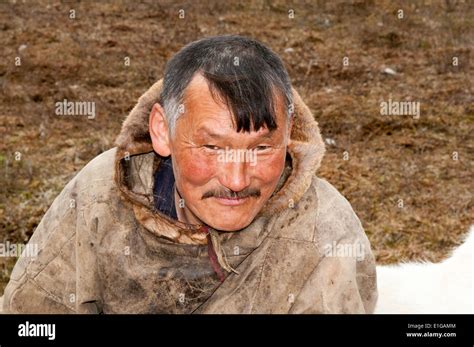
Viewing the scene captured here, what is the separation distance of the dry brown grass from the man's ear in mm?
2390

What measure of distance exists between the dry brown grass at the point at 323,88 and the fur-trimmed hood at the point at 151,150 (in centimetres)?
206

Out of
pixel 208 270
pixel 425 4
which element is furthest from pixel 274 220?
pixel 425 4

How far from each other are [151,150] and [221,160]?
40 centimetres

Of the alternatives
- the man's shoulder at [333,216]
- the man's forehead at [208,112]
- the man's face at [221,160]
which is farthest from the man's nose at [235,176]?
the man's shoulder at [333,216]

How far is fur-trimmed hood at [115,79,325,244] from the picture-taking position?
9.36 feet

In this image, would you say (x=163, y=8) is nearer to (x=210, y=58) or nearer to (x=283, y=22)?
(x=283, y=22)

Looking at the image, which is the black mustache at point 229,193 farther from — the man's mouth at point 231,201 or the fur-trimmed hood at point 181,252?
the fur-trimmed hood at point 181,252

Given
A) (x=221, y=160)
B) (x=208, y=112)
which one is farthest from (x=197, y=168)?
(x=208, y=112)

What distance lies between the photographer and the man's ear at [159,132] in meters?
2.78

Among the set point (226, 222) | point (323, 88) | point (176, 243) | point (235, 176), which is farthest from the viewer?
point (323, 88)

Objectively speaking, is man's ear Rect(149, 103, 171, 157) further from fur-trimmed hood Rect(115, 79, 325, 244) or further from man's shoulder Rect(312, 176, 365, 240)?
man's shoulder Rect(312, 176, 365, 240)

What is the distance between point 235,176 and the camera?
2.60m

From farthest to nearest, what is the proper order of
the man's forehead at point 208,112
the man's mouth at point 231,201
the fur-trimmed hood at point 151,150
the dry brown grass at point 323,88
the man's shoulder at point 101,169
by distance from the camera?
the dry brown grass at point 323,88 < the man's shoulder at point 101,169 < the fur-trimmed hood at point 151,150 < the man's mouth at point 231,201 < the man's forehead at point 208,112

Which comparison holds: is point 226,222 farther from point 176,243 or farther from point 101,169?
point 101,169
